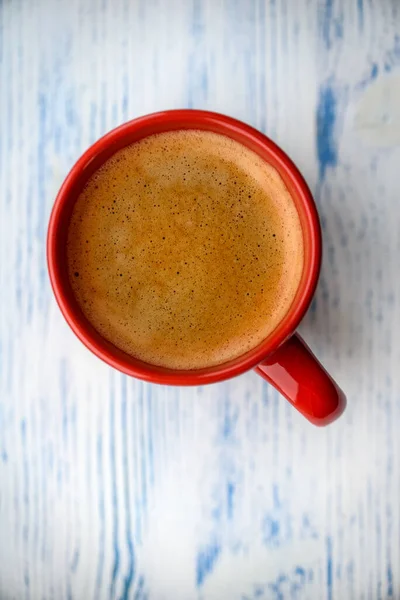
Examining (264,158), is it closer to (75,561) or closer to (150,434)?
(150,434)

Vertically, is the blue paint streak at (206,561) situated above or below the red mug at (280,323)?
below

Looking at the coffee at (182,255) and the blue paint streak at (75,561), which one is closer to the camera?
the coffee at (182,255)

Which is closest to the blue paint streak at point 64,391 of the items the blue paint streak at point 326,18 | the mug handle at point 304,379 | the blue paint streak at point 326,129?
the mug handle at point 304,379

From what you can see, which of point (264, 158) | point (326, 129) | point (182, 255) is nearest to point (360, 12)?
point (326, 129)

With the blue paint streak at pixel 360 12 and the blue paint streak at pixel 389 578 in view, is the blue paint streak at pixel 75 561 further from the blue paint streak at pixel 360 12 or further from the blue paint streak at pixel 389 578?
the blue paint streak at pixel 360 12

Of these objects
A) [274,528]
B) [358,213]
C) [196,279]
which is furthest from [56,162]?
[274,528]

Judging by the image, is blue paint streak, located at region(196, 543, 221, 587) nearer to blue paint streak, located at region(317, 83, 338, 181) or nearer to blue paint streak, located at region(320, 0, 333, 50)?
blue paint streak, located at region(317, 83, 338, 181)

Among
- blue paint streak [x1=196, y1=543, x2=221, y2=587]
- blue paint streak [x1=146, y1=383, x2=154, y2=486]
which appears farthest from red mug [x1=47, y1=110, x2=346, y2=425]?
blue paint streak [x1=196, y1=543, x2=221, y2=587]
